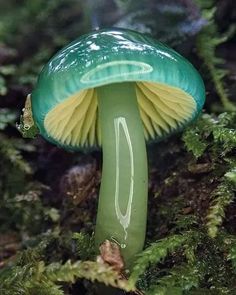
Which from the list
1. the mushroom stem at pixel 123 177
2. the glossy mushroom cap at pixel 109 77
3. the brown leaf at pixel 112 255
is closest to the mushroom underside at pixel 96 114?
the glossy mushroom cap at pixel 109 77

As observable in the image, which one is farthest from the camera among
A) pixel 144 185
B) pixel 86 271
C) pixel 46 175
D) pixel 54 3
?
pixel 54 3

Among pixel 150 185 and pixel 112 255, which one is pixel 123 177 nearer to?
pixel 112 255

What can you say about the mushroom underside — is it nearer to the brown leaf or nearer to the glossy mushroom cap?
the glossy mushroom cap

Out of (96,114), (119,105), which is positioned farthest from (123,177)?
(96,114)

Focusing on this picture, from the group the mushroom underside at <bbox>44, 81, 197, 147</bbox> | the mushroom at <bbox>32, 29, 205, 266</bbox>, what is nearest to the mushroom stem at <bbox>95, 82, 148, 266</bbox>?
the mushroom at <bbox>32, 29, 205, 266</bbox>

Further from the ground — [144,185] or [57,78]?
[57,78]

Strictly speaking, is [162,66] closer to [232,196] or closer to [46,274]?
[232,196]

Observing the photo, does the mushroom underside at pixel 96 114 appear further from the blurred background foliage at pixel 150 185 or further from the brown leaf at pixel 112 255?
the brown leaf at pixel 112 255

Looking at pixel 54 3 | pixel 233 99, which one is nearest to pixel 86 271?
pixel 233 99
